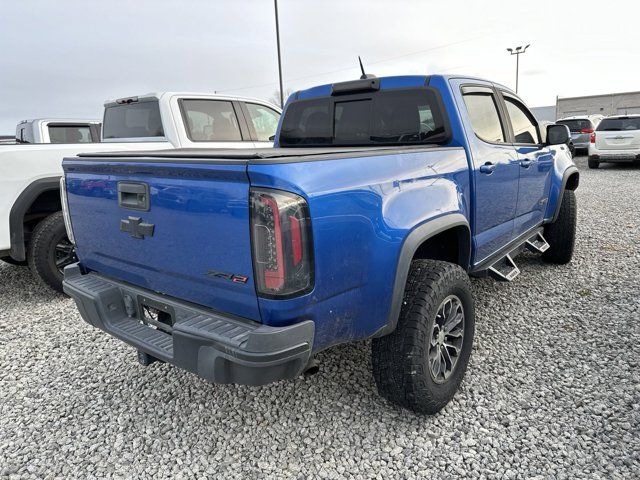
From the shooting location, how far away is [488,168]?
3.24 m

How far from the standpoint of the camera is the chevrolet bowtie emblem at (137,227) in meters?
2.26

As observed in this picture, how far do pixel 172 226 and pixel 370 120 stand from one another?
1911mm

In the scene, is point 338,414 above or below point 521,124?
below

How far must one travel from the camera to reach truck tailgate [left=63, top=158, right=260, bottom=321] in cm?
193

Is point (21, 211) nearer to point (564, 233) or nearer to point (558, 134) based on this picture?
point (558, 134)

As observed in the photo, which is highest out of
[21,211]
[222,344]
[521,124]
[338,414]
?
[521,124]

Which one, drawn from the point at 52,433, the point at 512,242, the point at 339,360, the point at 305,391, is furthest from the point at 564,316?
the point at 52,433

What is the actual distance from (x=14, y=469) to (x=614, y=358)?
3656 millimetres

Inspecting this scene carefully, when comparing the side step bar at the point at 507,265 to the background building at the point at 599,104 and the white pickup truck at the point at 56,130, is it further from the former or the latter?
the background building at the point at 599,104

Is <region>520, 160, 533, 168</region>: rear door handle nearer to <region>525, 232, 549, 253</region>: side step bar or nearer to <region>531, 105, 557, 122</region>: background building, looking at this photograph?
<region>525, 232, 549, 253</region>: side step bar

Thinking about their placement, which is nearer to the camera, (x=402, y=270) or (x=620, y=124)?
(x=402, y=270)

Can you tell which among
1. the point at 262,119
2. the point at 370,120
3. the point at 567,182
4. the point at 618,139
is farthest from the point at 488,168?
the point at 618,139

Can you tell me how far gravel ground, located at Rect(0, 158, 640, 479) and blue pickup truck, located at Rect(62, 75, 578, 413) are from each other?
29 centimetres

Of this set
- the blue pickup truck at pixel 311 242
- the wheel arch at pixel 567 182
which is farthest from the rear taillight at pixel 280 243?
the wheel arch at pixel 567 182
